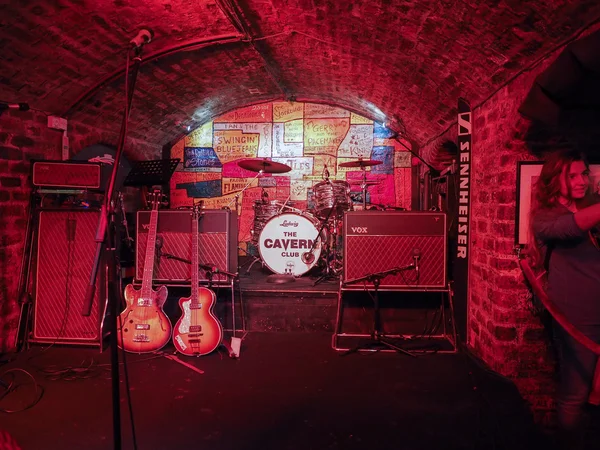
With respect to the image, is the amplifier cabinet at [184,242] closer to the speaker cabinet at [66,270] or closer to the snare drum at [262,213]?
the speaker cabinet at [66,270]

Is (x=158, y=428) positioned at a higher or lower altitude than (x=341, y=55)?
lower

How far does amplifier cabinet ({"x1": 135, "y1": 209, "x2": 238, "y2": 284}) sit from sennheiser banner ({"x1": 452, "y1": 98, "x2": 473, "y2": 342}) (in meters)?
2.15

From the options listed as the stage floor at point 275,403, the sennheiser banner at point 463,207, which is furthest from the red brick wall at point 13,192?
the sennheiser banner at point 463,207

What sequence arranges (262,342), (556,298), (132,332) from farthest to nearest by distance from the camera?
(262,342), (132,332), (556,298)

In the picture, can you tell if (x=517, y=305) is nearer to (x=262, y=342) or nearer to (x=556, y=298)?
(x=556, y=298)

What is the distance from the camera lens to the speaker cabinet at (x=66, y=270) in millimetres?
3748

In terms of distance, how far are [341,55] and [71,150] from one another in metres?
3.00

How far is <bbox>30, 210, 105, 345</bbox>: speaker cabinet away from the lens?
148 inches

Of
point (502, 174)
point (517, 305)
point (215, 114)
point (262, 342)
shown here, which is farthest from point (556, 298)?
point (215, 114)

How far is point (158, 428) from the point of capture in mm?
2426

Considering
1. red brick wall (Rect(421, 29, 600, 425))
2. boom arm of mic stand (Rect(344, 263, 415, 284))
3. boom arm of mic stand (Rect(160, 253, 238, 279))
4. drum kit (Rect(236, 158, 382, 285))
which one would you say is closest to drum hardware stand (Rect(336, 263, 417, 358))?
boom arm of mic stand (Rect(344, 263, 415, 284))

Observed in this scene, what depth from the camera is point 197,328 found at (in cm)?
354

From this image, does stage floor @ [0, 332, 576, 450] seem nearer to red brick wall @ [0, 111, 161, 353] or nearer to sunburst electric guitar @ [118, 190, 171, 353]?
sunburst electric guitar @ [118, 190, 171, 353]

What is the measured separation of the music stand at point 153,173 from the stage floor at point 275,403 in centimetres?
170
